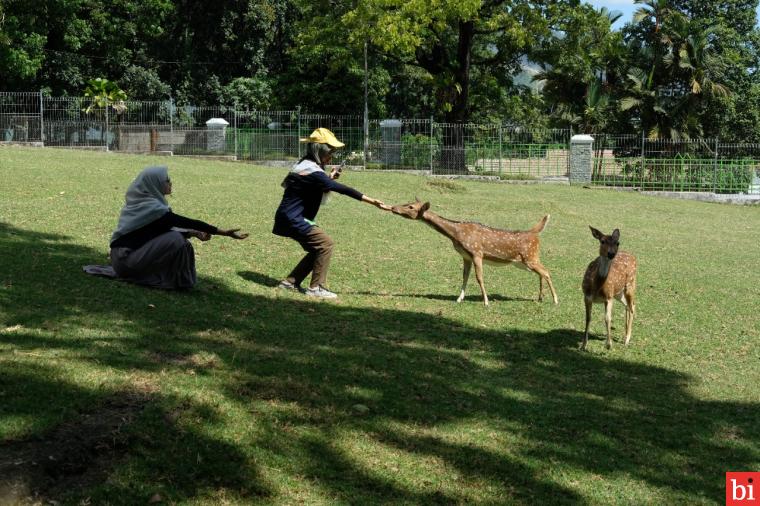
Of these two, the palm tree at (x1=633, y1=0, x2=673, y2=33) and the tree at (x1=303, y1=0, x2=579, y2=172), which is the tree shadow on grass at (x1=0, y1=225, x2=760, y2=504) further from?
the palm tree at (x1=633, y1=0, x2=673, y2=33)

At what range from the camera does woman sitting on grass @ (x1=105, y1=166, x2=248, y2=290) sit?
9.94 meters

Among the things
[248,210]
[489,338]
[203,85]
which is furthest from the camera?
[203,85]

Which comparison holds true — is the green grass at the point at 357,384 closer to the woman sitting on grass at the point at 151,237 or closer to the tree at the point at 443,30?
the woman sitting on grass at the point at 151,237

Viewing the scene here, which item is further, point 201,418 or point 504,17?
point 504,17

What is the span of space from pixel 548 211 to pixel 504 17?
14862 mm

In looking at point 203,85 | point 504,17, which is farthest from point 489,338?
point 203,85

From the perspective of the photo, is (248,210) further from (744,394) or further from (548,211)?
(744,394)

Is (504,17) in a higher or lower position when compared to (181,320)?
higher

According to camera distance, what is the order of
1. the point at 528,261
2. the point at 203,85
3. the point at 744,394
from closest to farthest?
the point at 744,394
the point at 528,261
the point at 203,85

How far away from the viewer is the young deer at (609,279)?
9148 mm

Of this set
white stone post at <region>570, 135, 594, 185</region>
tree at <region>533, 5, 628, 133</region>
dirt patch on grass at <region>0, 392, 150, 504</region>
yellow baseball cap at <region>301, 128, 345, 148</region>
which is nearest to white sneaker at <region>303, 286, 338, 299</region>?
yellow baseball cap at <region>301, 128, 345, 148</region>

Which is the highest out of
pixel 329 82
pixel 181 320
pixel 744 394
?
pixel 329 82

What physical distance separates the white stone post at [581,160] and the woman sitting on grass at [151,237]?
27.4 meters

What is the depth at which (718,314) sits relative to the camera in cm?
1227
